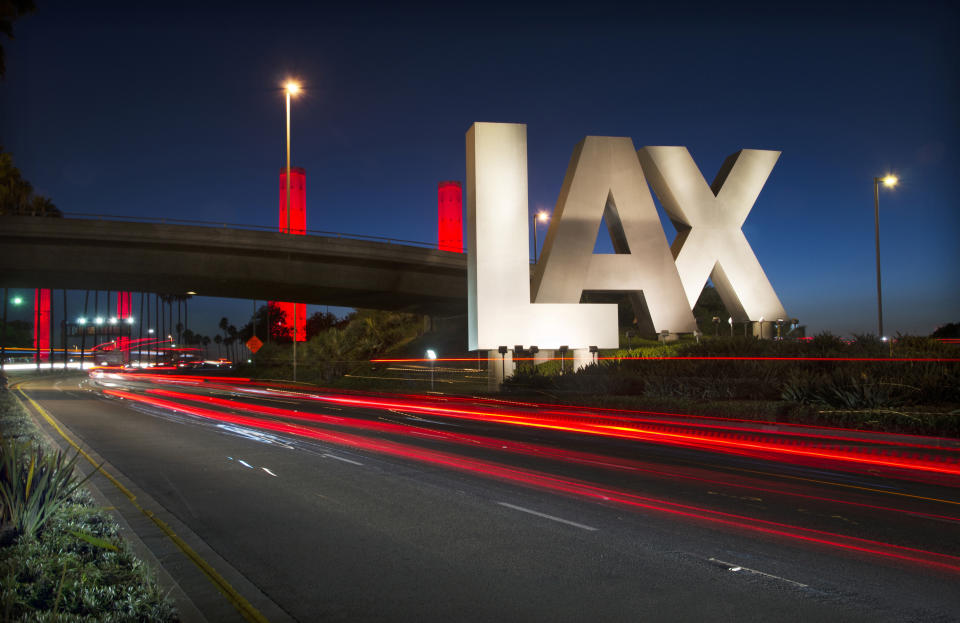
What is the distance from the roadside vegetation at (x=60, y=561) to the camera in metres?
4.98

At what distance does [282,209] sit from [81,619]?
3659 inches

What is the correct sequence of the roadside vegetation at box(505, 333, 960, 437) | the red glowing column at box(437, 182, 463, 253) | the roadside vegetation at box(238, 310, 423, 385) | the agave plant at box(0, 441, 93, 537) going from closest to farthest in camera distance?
the agave plant at box(0, 441, 93, 537) < the roadside vegetation at box(505, 333, 960, 437) < the roadside vegetation at box(238, 310, 423, 385) < the red glowing column at box(437, 182, 463, 253)

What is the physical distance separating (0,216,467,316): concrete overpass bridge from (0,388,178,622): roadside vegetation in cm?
3157

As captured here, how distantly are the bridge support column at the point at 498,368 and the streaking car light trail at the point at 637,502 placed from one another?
14553 millimetres

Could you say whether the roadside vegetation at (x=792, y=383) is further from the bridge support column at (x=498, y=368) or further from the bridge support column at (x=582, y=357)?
the bridge support column at (x=582, y=357)

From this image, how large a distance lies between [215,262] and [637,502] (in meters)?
34.9

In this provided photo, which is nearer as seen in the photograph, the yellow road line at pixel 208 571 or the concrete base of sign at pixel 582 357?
the yellow road line at pixel 208 571

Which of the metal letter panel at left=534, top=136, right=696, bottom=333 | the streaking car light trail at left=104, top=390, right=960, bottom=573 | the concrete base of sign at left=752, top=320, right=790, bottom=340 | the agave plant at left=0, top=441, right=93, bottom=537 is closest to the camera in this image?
the agave plant at left=0, top=441, right=93, bottom=537

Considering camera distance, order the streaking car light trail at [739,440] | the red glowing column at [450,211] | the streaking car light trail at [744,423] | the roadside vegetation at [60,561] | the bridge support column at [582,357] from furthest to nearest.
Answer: the red glowing column at [450,211]
the bridge support column at [582,357]
the streaking car light trail at [744,423]
the streaking car light trail at [739,440]
the roadside vegetation at [60,561]

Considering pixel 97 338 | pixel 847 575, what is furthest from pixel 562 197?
pixel 97 338

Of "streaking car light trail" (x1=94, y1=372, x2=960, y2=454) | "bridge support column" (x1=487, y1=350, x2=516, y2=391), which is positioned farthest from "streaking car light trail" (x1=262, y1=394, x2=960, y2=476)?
"bridge support column" (x1=487, y1=350, x2=516, y2=391)

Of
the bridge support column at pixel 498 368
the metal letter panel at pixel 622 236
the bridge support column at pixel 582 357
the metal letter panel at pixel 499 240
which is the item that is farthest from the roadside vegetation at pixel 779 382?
the metal letter panel at pixel 499 240

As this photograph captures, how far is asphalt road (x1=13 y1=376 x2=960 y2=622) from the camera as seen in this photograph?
555cm

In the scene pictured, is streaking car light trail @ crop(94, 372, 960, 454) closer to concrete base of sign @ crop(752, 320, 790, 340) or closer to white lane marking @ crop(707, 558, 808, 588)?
white lane marking @ crop(707, 558, 808, 588)
